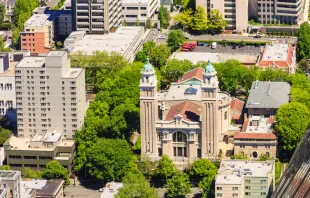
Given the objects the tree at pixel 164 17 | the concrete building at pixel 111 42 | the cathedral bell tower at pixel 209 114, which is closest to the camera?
the cathedral bell tower at pixel 209 114

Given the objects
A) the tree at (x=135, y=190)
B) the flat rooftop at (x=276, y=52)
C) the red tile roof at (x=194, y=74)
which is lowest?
the tree at (x=135, y=190)

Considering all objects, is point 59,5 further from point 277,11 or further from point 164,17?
point 277,11

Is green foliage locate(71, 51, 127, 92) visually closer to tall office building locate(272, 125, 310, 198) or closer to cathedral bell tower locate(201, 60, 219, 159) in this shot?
cathedral bell tower locate(201, 60, 219, 159)

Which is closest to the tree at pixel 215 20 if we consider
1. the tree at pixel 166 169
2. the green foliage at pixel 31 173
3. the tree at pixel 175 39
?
the tree at pixel 175 39

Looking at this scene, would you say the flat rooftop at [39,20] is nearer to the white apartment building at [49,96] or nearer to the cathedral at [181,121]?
the white apartment building at [49,96]

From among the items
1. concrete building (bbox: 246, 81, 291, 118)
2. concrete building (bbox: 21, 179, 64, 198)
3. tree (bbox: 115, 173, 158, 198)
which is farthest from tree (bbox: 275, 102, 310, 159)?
concrete building (bbox: 21, 179, 64, 198)

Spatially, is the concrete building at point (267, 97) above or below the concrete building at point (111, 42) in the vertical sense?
below

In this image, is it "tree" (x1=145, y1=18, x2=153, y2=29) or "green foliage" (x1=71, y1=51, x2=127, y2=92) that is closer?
"green foliage" (x1=71, y1=51, x2=127, y2=92)

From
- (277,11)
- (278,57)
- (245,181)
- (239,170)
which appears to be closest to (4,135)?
(239,170)
